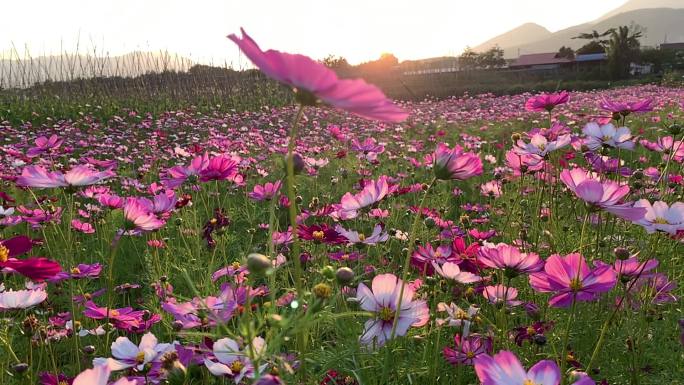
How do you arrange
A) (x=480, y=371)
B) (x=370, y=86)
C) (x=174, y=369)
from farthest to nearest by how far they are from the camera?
(x=174, y=369) → (x=480, y=371) → (x=370, y=86)

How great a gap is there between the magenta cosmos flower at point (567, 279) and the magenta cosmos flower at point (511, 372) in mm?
191

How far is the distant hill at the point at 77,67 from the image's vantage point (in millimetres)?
10203

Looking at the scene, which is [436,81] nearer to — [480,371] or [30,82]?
[30,82]

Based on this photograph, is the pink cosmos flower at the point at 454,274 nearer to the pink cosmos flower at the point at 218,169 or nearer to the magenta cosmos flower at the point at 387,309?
the magenta cosmos flower at the point at 387,309

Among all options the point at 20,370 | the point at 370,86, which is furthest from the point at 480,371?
the point at 20,370

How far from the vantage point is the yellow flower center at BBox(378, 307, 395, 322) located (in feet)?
2.68

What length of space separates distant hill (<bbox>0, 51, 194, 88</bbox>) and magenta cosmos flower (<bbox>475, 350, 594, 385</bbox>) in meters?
11.3

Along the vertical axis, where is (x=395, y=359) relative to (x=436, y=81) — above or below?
below

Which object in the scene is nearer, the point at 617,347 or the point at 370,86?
the point at 370,86

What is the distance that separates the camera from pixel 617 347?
42.1 inches

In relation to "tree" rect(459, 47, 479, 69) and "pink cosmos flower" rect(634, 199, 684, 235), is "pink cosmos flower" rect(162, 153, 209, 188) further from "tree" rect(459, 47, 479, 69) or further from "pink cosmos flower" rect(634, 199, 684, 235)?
"tree" rect(459, 47, 479, 69)

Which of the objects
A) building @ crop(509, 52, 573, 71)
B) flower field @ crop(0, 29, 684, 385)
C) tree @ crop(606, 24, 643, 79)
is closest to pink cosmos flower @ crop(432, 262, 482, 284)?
flower field @ crop(0, 29, 684, 385)

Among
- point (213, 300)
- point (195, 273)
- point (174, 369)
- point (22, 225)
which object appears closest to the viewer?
point (174, 369)

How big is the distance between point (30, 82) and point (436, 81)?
14.2 meters
